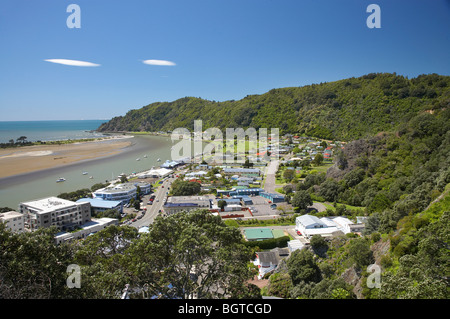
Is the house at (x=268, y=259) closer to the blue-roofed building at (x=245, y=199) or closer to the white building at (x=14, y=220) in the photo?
the blue-roofed building at (x=245, y=199)

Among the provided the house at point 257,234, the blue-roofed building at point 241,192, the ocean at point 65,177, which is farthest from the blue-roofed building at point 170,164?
the house at point 257,234

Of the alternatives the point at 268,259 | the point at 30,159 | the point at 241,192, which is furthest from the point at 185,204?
the point at 30,159

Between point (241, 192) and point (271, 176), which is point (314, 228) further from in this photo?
point (271, 176)

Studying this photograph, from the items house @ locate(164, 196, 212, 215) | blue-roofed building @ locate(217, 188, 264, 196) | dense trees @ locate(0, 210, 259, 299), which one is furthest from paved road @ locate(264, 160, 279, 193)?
dense trees @ locate(0, 210, 259, 299)

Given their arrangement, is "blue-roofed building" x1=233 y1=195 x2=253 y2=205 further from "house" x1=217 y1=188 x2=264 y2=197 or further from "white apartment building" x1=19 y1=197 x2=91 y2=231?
"white apartment building" x1=19 y1=197 x2=91 y2=231

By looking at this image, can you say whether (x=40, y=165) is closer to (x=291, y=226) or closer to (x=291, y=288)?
(x=291, y=226)
